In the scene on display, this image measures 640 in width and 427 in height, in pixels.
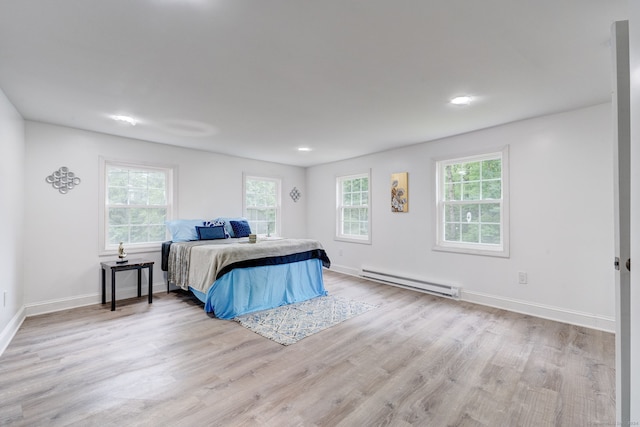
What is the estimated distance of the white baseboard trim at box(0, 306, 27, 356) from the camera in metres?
2.54

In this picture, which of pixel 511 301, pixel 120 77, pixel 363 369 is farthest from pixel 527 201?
pixel 120 77

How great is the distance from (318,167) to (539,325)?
15.2 feet

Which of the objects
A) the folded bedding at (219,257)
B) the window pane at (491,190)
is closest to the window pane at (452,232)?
the window pane at (491,190)

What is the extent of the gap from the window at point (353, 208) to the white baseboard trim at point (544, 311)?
2006 millimetres

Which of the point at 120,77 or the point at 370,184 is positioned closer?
the point at 120,77

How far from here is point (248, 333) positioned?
2.94m

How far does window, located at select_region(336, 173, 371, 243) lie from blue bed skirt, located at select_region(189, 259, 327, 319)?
5.23 feet

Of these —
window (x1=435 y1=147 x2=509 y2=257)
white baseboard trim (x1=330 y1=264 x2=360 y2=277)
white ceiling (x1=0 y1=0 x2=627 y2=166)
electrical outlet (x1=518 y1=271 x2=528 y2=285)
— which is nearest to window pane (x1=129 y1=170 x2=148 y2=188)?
white ceiling (x1=0 y1=0 x2=627 y2=166)

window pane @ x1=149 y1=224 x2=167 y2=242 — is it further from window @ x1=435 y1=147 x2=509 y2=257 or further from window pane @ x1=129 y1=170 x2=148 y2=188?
window @ x1=435 y1=147 x2=509 y2=257

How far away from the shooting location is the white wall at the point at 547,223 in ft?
9.84

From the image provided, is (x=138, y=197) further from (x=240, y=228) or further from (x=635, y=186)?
(x=635, y=186)

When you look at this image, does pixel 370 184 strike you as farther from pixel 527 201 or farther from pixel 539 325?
pixel 539 325

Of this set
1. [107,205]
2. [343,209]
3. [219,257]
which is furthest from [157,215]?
[343,209]

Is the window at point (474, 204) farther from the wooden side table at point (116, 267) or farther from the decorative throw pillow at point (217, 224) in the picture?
the wooden side table at point (116, 267)
